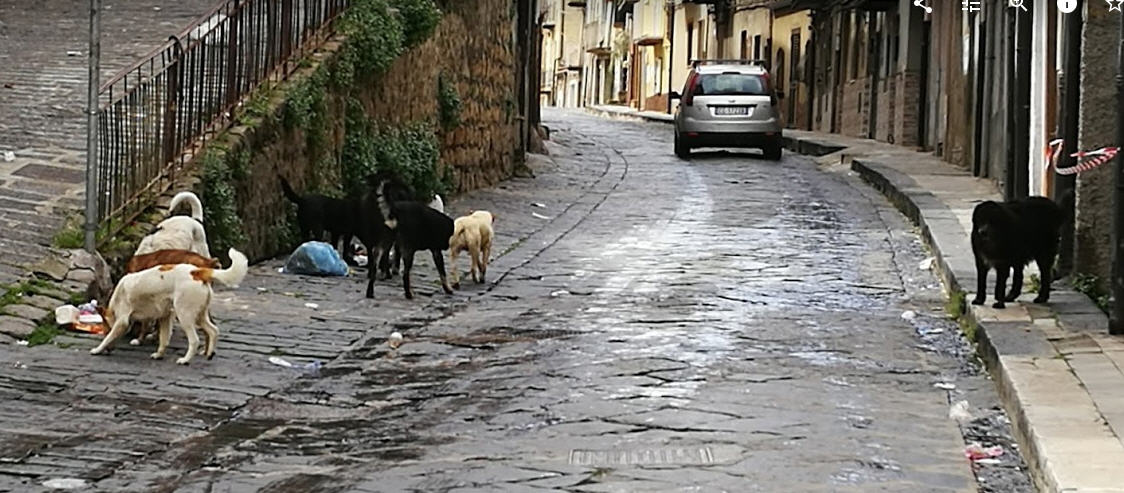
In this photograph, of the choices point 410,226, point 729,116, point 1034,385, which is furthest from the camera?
point 729,116

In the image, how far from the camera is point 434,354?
10133 millimetres

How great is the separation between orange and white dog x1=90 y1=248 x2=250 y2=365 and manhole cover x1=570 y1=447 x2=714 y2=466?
275 centimetres

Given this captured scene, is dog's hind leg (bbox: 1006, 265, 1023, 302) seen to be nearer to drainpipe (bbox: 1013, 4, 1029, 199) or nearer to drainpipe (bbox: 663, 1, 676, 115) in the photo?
drainpipe (bbox: 1013, 4, 1029, 199)

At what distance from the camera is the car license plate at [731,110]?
2917cm

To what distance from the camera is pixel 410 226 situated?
12422 millimetres

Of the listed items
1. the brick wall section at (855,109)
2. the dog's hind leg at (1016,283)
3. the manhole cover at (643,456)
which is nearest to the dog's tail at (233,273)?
the manhole cover at (643,456)

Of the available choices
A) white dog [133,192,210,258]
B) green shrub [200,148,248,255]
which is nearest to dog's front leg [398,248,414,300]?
green shrub [200,148,248,255]

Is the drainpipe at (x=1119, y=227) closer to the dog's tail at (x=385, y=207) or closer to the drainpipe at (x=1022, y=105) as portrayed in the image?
the drainpipe at (x=1022, y=105)

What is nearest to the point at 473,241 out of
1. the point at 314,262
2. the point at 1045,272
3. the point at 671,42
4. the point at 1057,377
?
A: the point at 314,262

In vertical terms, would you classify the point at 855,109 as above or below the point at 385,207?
above

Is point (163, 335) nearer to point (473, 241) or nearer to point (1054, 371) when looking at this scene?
point (473, 241)

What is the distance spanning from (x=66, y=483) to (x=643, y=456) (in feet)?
7.26

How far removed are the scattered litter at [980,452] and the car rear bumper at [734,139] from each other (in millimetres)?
21650

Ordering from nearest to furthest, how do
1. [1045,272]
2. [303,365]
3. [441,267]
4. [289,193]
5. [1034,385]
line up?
[1034,385] → [303,365] → [1045,272] → [441,267] → [289,193]
